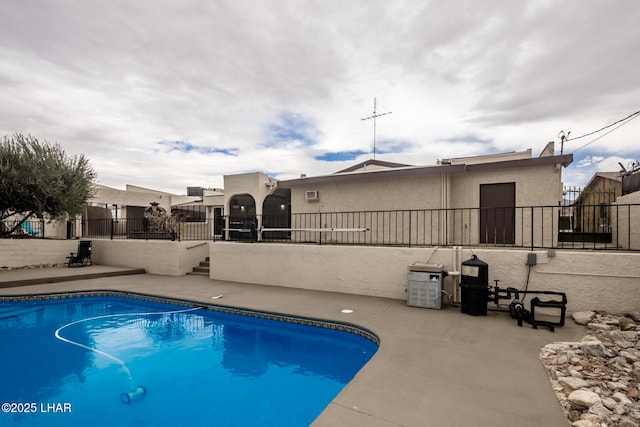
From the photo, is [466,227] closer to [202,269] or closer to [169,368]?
[169,368]

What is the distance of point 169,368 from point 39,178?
1204cm

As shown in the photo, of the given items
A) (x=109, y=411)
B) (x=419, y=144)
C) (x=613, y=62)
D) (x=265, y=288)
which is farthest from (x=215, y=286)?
(x=419, y=144)

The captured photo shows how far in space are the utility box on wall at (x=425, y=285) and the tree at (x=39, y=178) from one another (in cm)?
1445

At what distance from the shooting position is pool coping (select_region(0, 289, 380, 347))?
563 cm

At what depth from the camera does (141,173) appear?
3158cm

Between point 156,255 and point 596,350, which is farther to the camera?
point 156,255

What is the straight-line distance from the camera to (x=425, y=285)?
22.0 feet

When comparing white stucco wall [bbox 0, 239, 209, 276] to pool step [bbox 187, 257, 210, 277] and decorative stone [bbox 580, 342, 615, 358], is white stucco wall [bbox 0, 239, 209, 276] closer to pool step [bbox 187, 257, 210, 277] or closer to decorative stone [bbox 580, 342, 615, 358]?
pool step [bbox 187, 257, 210, 277]

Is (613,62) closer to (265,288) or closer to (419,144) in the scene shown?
(419,144)

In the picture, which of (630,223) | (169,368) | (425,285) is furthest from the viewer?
(630,223)

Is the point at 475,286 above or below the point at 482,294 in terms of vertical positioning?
above

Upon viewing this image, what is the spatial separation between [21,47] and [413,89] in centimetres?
1267

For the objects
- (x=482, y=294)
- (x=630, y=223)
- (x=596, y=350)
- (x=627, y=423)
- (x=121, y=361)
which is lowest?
(x=121, y=361)

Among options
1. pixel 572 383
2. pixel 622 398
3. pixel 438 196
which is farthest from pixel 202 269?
pixel 622 398
